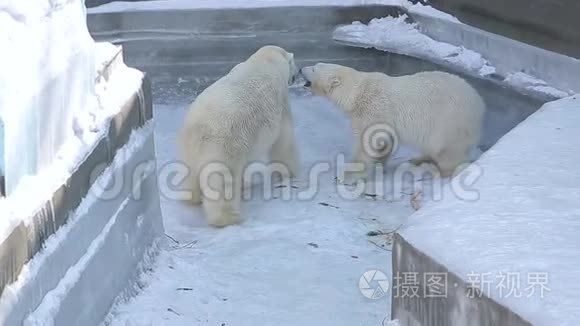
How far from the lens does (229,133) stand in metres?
4.84

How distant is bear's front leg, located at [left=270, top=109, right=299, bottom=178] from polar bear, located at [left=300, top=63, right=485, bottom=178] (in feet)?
1.21

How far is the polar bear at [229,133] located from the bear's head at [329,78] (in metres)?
0.48

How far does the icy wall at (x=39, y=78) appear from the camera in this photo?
291cm

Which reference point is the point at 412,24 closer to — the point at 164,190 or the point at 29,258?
the point at 164,190

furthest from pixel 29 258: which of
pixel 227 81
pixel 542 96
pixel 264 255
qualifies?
pixel 542 96

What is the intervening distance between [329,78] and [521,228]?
10.1 feet

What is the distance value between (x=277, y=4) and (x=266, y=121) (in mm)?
2487

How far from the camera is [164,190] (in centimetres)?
543

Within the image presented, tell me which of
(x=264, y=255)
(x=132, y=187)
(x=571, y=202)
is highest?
(x=571, y=202)

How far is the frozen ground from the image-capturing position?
13.1 feet

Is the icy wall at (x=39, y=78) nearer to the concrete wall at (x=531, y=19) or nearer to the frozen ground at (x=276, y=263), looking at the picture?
the frozen ground at (x=276, y=263)

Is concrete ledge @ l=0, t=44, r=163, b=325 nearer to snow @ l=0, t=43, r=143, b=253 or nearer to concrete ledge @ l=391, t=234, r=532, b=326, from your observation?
snow @ l=0, t=43, r=143, b=253

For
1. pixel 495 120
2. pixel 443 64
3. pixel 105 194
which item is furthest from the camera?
pixel 443 64

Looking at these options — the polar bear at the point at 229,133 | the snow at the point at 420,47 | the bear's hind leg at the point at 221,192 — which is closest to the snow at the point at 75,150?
the polar bear at the point at 229,133
